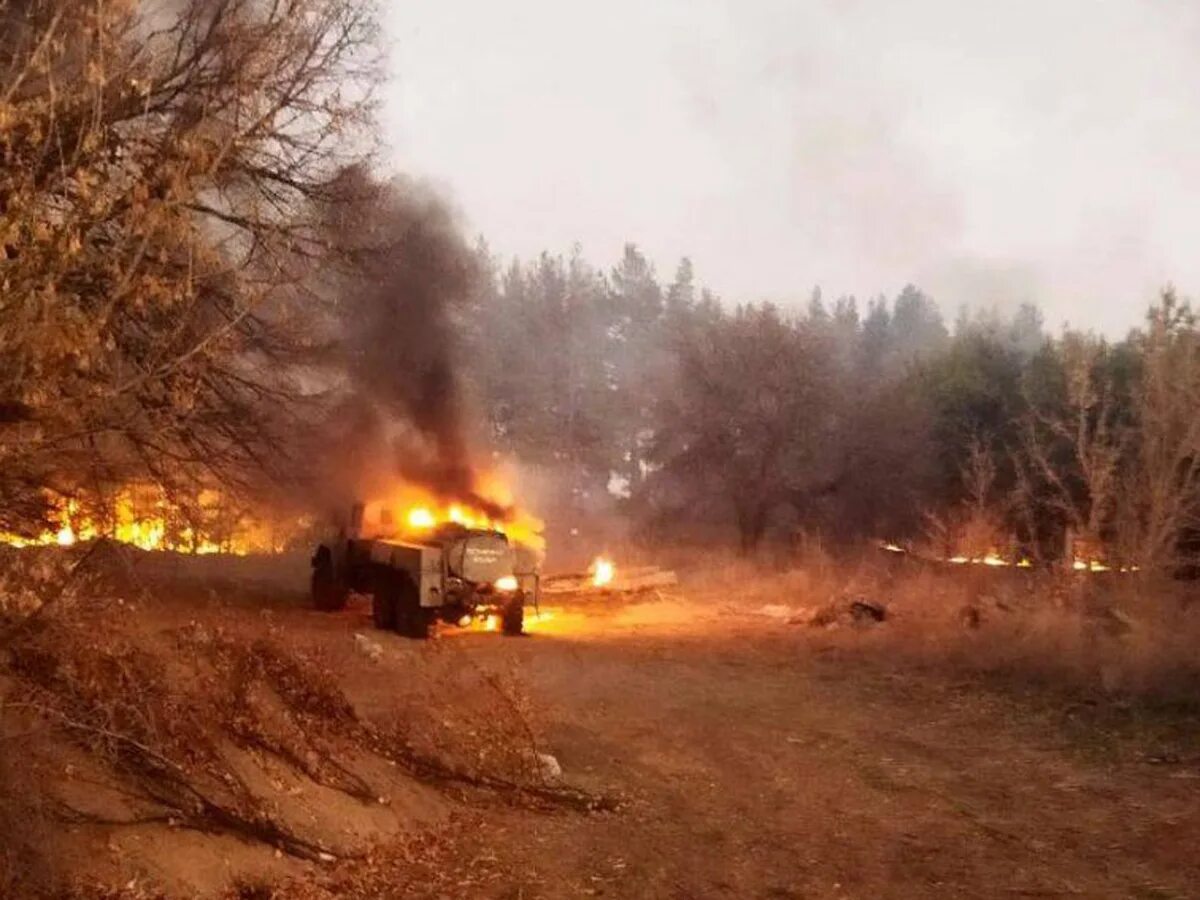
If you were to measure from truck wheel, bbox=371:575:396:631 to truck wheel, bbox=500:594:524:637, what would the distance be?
5.88 ft

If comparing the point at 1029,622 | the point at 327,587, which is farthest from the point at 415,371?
the point at 1029,622

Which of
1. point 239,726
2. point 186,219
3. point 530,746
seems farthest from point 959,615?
point 186,219

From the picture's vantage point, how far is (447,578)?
757 inches

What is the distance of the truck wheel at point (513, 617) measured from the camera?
20.0 m

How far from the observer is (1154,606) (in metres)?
15.6

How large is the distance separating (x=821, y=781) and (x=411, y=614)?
9870 mm

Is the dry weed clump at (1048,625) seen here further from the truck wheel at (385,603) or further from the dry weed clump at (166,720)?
the dry weed clump at (166,720)

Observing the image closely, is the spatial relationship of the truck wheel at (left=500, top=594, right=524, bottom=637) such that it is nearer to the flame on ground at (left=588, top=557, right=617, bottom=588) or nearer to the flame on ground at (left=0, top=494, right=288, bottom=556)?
the flame on ground at (left=588, top=557, right=617, bottom=588)

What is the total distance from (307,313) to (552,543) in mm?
32990

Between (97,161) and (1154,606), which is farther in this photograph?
(1154,606)

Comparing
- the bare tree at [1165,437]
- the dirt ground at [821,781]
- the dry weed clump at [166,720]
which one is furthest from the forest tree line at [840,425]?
the dry weed clump at [166,720]

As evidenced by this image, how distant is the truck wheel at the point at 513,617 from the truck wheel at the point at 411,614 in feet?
4.45

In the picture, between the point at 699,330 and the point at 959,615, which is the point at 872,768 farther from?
the point at 699,330

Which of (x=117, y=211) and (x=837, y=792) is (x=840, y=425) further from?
(x=117, y=211)
